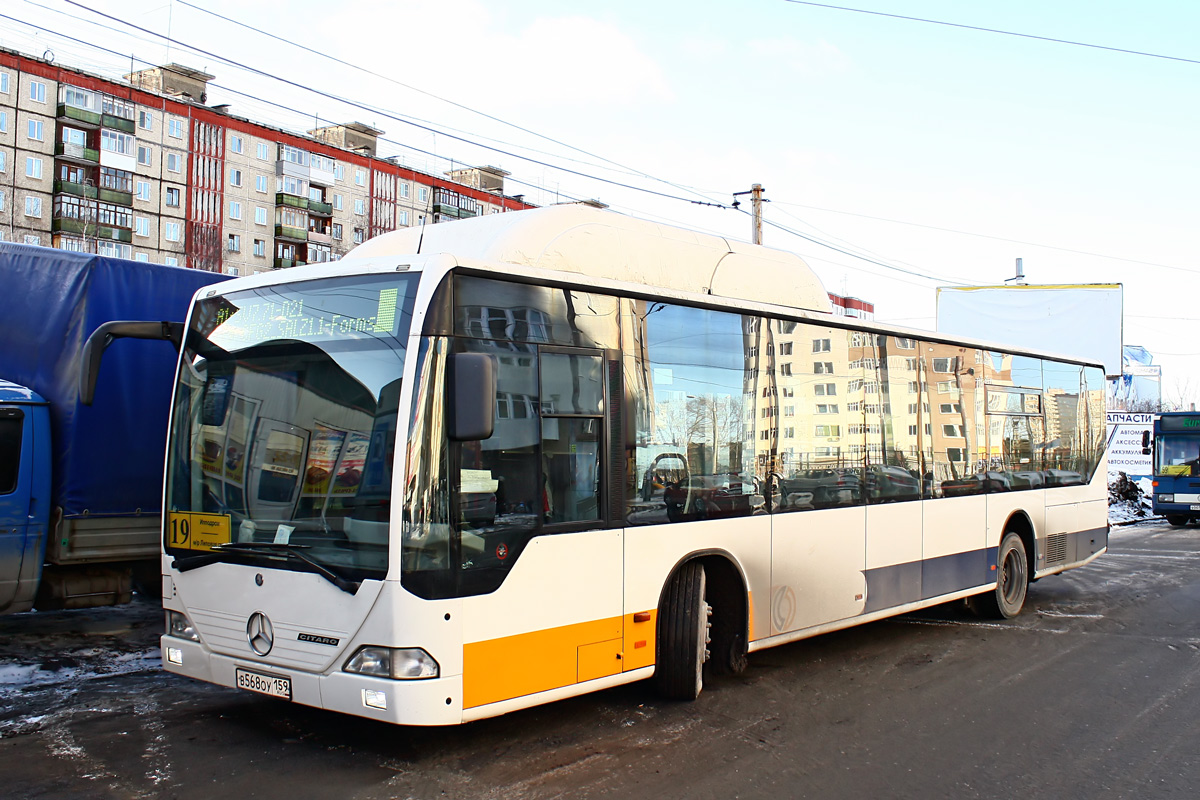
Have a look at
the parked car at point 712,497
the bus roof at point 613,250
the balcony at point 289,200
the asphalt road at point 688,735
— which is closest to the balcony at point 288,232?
the balcony at point 289,200

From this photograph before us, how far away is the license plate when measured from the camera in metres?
5.41

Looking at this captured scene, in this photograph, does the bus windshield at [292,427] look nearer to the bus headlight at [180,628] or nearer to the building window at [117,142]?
the bus headlight at [180,628]

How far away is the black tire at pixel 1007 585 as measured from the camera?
10750 millimetres

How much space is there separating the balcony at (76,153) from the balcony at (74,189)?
1363 mm

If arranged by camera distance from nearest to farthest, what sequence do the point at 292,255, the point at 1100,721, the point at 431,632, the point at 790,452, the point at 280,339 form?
the point at 431,632
the point at 280,339
the point at 1100,721
the point at 790,452
the point at 292,255

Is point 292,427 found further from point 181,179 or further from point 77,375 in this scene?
point 181,179

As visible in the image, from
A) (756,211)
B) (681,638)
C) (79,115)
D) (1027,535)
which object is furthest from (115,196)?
(681,638)

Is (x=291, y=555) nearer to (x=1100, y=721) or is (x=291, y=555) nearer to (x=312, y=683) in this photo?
(x=312, y=683)

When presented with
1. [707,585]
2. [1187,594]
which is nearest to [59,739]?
[707,585]

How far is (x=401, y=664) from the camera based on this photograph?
5.10m

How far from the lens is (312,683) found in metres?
5.31

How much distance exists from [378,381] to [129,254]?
57.4m

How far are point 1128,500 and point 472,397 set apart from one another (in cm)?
3206

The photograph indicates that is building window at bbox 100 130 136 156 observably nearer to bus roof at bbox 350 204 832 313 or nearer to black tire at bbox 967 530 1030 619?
bus roof at bbox 350 204 832 313
